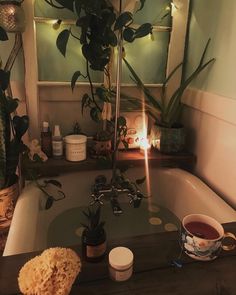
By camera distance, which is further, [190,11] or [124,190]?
[190,11]

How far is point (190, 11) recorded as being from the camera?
1361mm

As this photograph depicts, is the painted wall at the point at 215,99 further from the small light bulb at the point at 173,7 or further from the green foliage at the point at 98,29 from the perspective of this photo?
the green foliage at the point at 98,29

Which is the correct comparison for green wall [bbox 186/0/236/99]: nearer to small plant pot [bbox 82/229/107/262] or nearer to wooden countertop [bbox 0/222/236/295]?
wooden countertop [bbox 0/222/236/295]

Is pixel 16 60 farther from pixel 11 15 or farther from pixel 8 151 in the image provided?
pixel 8 151

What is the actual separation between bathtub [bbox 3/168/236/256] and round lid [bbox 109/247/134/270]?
0.99ft

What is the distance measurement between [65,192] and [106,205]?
0.75 feet

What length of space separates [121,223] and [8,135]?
2.14 feet

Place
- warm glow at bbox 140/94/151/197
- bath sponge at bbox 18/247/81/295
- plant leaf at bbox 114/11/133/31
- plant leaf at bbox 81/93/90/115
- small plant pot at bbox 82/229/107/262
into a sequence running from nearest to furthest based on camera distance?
1. bath sponge at bbox 18/247/81/295
2. small plant pot at bbox 82/229/107/262
3. plant leaf at bbox 114/11/133/31
4. plant leaf at bbox 81/93/90/115
5. warm glow at bbox 140/94/151/197

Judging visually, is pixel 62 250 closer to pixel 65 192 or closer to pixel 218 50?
pixel 65 192

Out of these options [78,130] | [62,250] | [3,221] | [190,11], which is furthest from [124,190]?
[190,11]

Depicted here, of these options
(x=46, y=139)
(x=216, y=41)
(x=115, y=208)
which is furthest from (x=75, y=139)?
(x=216, y=41)

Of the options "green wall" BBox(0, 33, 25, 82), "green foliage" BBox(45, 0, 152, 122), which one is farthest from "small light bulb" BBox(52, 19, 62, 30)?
"green wall" BBox(0, 33, 25, 82)

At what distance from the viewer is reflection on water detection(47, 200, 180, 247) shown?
47.3 inches

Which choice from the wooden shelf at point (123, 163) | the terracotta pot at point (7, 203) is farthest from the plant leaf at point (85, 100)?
the terracotta pot at point (7, 203)
